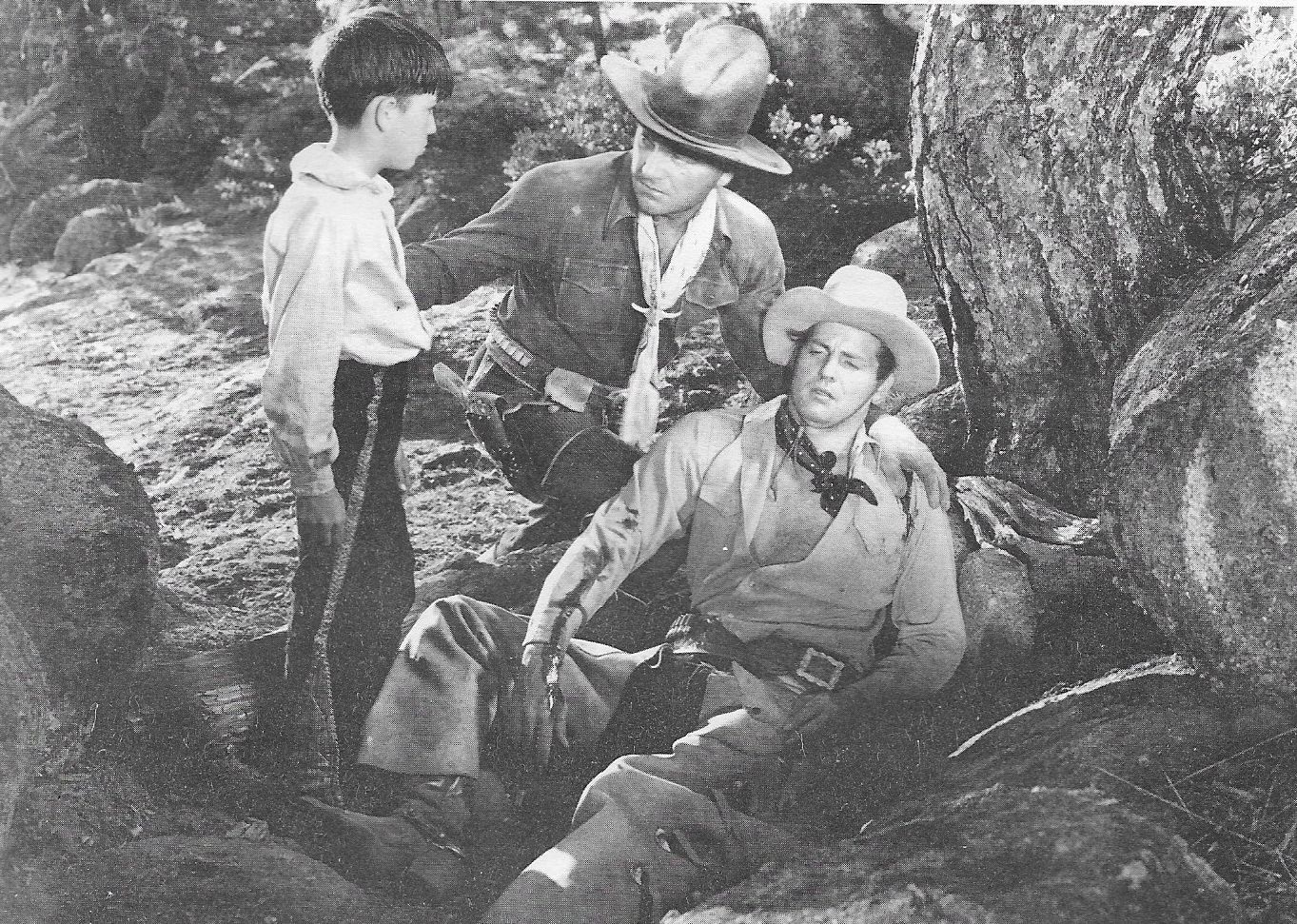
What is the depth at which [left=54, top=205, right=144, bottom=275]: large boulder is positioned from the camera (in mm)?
3680

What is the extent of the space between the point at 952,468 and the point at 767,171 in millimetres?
1086

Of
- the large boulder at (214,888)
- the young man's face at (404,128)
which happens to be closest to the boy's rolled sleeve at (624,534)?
the large boulder at (214,888)

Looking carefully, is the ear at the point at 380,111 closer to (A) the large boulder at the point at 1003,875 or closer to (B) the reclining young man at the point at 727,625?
(B) the reclining young man at the point at 727,625

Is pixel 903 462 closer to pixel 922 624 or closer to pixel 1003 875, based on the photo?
pixel 922 624

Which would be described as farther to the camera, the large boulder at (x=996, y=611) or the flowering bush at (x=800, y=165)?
the flowering bush at (x=800, y=165)

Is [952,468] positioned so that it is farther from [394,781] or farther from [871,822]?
[394,781]

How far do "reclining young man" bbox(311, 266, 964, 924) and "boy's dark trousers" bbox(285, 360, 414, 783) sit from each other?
0.08m

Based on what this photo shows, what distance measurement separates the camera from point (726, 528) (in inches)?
129

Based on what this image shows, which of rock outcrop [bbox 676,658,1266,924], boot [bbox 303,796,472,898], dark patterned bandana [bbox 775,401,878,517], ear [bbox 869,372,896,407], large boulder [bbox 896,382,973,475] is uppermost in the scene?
ear [bbox 869,372,896,407]

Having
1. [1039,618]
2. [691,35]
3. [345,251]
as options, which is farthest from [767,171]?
[1039,618]

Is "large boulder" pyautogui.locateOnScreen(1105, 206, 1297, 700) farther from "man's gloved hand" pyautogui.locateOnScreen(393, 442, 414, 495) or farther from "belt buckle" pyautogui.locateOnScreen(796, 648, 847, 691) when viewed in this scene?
"man's gloved hand" pyautogui.locateOnScreen(393, 442, 414, 495)

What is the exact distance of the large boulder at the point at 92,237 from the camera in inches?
145

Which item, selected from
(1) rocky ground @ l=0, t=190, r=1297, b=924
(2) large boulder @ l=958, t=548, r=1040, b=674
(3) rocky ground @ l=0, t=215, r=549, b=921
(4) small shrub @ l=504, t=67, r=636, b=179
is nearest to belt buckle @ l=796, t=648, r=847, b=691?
(1) rocky ground @ l=0, t=190, r=1297, b=924

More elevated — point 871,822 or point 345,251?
point 345,251
